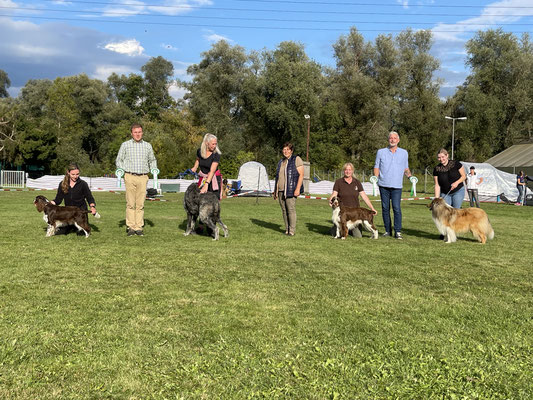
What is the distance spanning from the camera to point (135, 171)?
26.9 feet

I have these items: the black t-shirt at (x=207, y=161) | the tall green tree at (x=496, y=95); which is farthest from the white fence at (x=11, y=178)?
the tall green tree at (x=496, y=95)

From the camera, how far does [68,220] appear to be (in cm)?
796

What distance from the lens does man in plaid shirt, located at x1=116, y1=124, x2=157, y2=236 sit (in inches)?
322

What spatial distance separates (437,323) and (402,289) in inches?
43.5

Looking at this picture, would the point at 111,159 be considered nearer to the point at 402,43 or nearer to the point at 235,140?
the point at 235,140

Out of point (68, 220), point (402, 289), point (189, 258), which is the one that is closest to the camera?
point (402, 289)

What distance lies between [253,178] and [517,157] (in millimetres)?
22194

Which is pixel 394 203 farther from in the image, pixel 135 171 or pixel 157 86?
pixel 157 86

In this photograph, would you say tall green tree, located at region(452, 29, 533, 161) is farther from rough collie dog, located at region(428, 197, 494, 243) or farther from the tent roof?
rough collie dog, located at region(428, 197, 494, 243)

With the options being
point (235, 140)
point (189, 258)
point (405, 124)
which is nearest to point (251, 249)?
point (189, 258)

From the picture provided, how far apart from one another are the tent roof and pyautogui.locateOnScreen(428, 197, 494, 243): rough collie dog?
29.4 meters

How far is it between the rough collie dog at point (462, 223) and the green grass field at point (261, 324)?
4.28 ft

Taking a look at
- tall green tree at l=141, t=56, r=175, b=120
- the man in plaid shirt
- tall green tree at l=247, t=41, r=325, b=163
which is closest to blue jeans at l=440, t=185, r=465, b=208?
the man in plaid shirt

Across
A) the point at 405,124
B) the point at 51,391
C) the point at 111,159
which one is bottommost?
the point at 51,391
